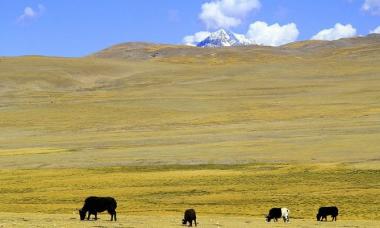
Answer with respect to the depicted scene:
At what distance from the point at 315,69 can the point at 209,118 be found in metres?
54.7

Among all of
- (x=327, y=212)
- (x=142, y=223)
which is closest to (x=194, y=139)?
(x=327, y=212)

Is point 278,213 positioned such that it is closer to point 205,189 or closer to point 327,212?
point 327,212

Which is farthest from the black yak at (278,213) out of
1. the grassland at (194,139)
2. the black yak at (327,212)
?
the black yak at (327,212)

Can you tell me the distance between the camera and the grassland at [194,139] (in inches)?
1390

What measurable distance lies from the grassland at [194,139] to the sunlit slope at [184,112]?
6.6 inches

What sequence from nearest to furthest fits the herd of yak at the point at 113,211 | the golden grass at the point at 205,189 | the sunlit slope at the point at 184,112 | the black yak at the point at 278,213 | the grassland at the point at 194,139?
the herd of yak at the point at 113,211, the black yak at the point at 278,213, the golden grass at the point at 205,189, the grassland at the point at 194,139, the sunlit slope at the point at 184,112

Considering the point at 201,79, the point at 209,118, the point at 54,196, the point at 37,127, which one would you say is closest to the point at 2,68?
the point at 201,79

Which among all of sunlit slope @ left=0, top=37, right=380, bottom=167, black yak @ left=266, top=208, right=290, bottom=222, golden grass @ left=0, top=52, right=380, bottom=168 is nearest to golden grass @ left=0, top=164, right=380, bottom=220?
black yak @ left=266, top=208, right=290, bottom=222

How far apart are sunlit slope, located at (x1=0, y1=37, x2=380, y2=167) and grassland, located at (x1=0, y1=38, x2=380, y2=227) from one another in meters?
0.17

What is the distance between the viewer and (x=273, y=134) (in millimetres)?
65750

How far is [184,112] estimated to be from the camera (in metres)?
88.3

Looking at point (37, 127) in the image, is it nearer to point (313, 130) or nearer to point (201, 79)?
point (313, 130)

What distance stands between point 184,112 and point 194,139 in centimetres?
2435

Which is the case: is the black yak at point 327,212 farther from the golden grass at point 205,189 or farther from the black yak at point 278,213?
the golden grass at point 205,189
